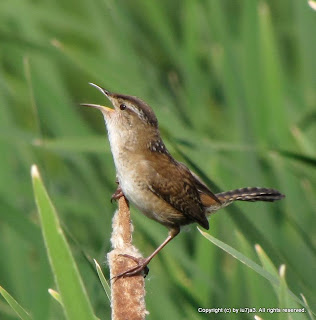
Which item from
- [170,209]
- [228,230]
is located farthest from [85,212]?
[170,209]

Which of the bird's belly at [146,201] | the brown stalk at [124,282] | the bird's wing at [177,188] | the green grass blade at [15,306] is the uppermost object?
the bird's wing at [177,188]

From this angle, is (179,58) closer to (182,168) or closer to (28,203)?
(28,203)

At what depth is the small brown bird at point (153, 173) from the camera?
243cm

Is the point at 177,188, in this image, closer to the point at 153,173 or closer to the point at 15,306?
the point at 153,173

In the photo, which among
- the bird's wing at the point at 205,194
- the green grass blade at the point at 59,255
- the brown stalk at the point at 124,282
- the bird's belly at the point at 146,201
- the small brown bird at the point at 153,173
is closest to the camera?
the green grass blade at the point at 59,255

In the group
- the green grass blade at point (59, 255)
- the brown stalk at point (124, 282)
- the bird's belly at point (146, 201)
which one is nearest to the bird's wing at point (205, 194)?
the bird's belly at point (146, 201)

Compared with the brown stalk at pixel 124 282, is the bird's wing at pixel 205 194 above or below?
above

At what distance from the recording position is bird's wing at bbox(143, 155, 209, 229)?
2492 mm

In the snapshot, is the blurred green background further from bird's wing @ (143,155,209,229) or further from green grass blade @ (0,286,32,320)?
green grass blade @ (0,286,32,320)

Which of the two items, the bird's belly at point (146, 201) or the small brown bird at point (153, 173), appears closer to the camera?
the bird's belly at point (146, 201)

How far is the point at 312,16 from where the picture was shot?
369 centimetres

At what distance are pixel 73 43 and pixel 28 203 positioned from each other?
182 centimetres

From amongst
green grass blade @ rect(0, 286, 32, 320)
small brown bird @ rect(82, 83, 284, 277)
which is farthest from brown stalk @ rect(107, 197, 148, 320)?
small brown bird @ rect(82, 83, 284, 277)

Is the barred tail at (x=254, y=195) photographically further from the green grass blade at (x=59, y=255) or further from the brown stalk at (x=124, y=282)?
the green grass blade at (x=59, y=255)
